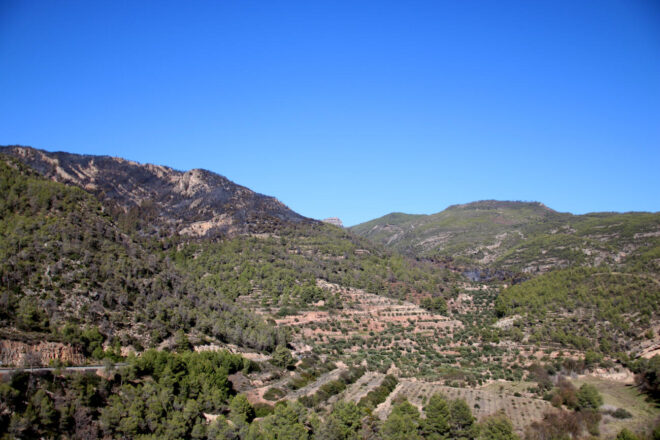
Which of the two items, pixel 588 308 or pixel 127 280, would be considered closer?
pixel 127 280

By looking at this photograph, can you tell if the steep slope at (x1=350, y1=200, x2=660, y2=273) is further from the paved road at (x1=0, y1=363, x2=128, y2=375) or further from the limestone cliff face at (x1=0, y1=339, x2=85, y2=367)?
the limestone cliff face at (x1=0, y1=339, x2=85, y2=367)

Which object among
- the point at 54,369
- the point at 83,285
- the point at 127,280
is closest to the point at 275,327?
the point at 127,280

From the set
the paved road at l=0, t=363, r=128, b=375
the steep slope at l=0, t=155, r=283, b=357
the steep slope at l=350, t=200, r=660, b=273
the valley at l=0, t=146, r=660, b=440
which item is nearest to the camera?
the paved road at l=0, t=363, r=128, b=375

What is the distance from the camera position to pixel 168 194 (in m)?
108

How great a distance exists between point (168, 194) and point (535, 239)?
99690 mm

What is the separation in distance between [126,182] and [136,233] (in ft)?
82.1

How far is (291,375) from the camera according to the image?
45.6 metres

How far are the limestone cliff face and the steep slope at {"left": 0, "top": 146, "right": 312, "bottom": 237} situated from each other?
59751 millimetres

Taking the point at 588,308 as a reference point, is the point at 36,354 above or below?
below

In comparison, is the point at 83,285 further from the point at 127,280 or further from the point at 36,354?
the point at 36,354

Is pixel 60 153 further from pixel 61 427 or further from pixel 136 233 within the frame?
pixel 61 427

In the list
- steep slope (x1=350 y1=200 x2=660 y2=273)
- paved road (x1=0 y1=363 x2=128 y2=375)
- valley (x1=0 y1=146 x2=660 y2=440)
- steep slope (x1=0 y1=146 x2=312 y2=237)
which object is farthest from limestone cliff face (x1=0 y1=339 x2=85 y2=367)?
steep slope (x1=350 y1=200 x2=660 y2=273)

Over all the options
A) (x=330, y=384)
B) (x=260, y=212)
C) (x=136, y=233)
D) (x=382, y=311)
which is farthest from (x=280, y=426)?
(x=260, y=212)

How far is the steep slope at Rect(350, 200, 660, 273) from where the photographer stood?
104m
